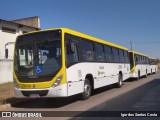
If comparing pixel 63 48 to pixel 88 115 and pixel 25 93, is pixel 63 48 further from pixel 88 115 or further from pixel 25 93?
pixel 88 115

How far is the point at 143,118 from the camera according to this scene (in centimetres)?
878

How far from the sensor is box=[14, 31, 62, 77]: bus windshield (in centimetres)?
1142

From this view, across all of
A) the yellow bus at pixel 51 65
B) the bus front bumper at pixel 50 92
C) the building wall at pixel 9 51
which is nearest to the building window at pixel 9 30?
the building wall at pixel 9 51

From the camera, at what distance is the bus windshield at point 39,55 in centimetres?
1142

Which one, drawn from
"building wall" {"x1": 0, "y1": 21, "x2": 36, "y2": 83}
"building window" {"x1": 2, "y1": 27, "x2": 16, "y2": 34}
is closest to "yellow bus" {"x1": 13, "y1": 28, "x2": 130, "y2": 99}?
"building wall" {"x1": 0, "y1": 21, "x2": 36, "y2": 83}

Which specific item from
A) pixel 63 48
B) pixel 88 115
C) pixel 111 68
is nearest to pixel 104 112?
pixel 88 115

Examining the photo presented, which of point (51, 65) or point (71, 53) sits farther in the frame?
point (71, 53)

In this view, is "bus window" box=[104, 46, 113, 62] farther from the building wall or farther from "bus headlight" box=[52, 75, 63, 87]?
the building wall

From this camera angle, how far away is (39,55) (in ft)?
38.3

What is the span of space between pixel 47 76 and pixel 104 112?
266 cm

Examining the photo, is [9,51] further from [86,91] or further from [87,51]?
[86,91]

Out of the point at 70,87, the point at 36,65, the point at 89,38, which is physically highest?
the point at 89,38

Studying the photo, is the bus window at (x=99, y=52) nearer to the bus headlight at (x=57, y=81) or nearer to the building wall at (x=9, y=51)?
the bus headlight at (x=57, y=81)

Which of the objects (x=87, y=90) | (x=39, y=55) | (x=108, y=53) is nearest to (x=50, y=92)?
(x=39, y=55)
